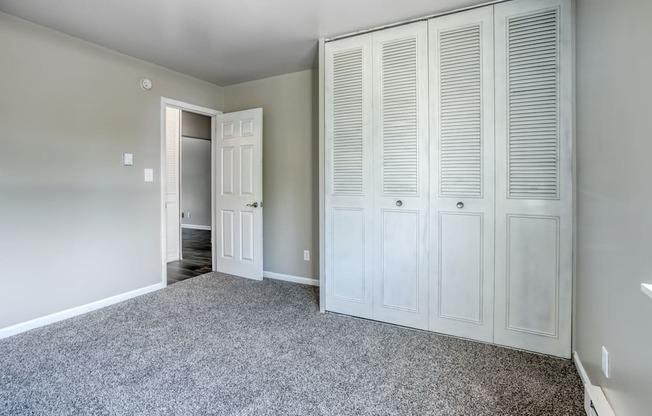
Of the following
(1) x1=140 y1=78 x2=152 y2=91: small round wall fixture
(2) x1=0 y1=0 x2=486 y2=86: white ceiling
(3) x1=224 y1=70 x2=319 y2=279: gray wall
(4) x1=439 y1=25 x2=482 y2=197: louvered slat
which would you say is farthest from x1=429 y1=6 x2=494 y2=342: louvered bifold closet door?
(1) x1=140 y1=78 x2=152 y2=91: small round wall fixture

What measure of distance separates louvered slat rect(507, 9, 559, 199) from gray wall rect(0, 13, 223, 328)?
338cm

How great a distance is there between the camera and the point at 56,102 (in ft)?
8.92

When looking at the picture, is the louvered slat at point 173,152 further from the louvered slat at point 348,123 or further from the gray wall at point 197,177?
the louvered slat at point 348,123

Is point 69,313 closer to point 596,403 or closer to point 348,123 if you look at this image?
point 348,123

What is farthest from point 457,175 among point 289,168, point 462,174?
point 289,168

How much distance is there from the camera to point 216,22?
258cm

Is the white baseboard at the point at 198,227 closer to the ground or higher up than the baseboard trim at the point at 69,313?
higher up

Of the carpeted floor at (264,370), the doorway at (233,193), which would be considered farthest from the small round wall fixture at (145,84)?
the carpeted floor at (264,370)

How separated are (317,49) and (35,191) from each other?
2.69 m

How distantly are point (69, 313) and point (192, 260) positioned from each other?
2.13 m

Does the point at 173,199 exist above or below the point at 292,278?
above

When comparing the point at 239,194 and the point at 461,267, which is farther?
the point at 239,194

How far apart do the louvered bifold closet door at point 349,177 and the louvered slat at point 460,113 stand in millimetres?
573

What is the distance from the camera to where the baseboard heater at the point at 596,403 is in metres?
1.38
